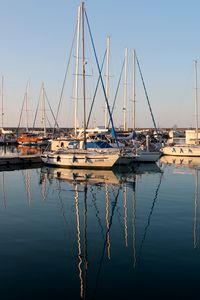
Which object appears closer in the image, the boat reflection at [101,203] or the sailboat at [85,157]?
the boat reflection at [101,203]

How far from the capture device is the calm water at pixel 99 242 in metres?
8.48

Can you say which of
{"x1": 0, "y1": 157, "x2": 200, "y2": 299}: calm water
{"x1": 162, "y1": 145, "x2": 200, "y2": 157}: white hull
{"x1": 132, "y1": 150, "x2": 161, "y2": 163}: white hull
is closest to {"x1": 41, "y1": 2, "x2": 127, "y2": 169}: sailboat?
{"x1": 132, "y1": 150, "x2": 161, "y2": 163}: white hull

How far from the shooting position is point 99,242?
11875mm

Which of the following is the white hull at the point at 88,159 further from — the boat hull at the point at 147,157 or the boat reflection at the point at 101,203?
the boat hull at the point at 147,157

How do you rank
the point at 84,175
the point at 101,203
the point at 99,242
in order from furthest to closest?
the point at 84,175 → the point at 101,203 → the point at 99,242

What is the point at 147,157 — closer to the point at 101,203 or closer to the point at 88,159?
the point at 88,159

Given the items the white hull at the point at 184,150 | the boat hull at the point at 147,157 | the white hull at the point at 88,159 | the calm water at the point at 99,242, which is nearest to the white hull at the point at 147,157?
the boat hull at the point at 147,157

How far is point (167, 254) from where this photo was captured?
10664 millimetres

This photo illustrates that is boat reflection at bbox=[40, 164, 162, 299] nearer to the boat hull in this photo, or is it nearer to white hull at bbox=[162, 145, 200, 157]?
the boat hull

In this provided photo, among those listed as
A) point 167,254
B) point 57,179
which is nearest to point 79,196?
point 57,179

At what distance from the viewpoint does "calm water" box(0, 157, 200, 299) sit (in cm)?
848

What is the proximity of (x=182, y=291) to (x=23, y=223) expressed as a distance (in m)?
7.78

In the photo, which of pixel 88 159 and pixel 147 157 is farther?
pixel 147 157

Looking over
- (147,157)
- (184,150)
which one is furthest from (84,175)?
(184,150)
